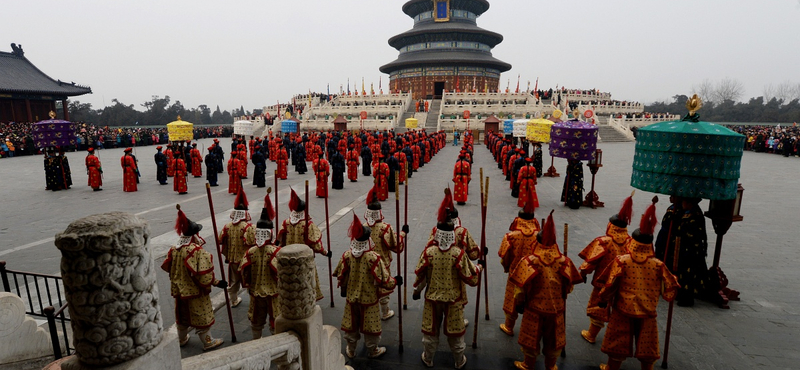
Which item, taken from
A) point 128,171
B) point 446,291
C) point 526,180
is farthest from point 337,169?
point 446,291

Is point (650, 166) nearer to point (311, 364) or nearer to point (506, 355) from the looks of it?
point (506, 355)

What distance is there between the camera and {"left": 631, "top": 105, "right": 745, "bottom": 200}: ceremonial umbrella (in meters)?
4.56

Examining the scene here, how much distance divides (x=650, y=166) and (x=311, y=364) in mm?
4834

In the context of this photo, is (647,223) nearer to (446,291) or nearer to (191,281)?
(446,291)

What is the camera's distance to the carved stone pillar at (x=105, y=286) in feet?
4.69

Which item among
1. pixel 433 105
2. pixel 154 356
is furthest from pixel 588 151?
pixel 433 105

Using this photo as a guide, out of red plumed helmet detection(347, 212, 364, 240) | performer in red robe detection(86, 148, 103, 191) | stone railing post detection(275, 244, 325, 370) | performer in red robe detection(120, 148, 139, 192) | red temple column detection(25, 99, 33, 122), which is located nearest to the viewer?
stone railing post detection(275, 244, 325, 370)

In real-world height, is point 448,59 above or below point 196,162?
above

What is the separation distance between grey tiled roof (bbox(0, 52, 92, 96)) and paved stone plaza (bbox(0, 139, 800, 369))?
2242 centimetres

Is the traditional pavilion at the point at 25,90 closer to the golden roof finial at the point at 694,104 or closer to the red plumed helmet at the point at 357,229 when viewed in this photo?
the red plumed helmet at the point at 357,229

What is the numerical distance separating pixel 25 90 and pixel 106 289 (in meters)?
43.7

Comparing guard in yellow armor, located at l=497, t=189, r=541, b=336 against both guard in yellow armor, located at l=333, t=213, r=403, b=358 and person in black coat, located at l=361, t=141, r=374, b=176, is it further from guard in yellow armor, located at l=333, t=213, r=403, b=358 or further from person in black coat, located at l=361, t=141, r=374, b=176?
person in black coat, located at l=361, t=141, r=374, b=176

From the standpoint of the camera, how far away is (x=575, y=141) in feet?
32.5

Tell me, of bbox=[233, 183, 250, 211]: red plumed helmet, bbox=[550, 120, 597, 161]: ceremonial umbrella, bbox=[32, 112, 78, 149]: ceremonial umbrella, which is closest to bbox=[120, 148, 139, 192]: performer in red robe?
bbox=[32, 112, 78, 149]: ceremonial umbrella
